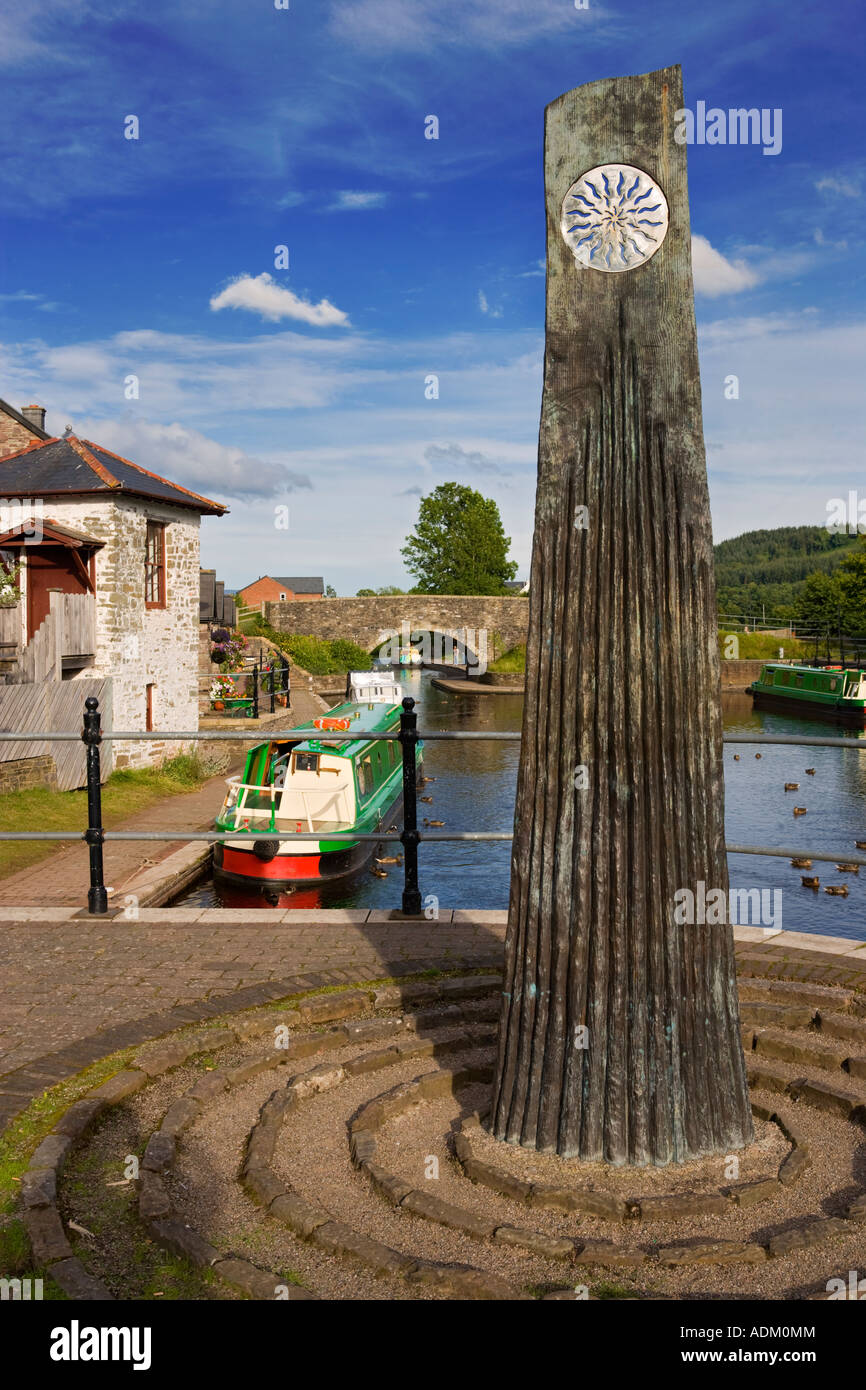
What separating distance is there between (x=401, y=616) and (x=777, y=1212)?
54.2m

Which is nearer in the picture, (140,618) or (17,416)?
(140,618)

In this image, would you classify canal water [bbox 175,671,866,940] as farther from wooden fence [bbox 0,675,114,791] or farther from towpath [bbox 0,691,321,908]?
wooden fence [bbox 0,675,114,791]

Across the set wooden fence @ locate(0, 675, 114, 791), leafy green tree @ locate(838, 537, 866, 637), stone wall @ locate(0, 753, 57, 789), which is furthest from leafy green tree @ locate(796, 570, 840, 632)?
stone wall @ locate(0, 753, 57, 789)

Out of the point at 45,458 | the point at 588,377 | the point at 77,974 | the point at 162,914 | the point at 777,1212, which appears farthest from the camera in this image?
the point at 45,458

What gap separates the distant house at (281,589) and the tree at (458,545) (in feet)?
66.6

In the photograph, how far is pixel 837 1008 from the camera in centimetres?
470

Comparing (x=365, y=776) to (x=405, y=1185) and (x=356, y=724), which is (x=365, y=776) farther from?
Answer: (x=405, y=1185)

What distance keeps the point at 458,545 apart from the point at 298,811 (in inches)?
2079

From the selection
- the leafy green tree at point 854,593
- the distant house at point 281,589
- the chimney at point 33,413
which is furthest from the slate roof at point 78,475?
the distant house at point 281,589

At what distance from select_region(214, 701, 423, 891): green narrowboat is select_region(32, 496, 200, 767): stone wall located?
4.91 meters

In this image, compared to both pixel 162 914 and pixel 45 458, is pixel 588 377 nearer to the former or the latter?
pixel 162 914

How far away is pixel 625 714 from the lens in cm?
334

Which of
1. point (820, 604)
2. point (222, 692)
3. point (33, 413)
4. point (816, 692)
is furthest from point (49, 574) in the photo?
point (820, 604)
